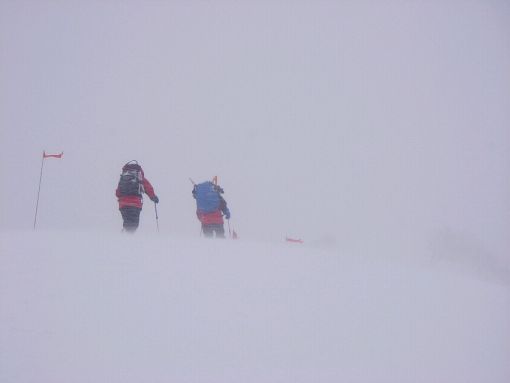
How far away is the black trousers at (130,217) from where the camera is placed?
8414 mm

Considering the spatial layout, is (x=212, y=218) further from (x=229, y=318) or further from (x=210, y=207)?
(x=229, y=318)

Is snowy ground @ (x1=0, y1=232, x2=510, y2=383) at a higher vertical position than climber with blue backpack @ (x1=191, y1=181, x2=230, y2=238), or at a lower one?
lower

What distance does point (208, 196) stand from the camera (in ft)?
29.4

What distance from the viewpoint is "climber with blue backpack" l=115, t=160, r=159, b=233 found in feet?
27.3

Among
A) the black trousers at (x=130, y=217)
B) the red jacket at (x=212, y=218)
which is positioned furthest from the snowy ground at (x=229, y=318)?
the red jacket at (x=212, y=218)

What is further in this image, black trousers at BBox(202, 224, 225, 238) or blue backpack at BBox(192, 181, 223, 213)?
black trousers at BBox(202, 224, 225, 238)

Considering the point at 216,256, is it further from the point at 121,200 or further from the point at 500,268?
the point at 500,268

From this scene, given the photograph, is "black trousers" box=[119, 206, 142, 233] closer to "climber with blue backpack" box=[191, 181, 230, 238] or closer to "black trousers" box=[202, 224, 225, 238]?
"climber with blue backpack" box=[191, 181, 230, 238]

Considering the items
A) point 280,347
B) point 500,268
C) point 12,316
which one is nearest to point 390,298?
point 280,347

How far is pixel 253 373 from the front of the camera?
12.5 ft

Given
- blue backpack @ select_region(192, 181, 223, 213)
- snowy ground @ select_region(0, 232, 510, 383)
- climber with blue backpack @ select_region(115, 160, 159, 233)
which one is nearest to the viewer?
snowy ground @ select_region(0, 232, 510, 383)

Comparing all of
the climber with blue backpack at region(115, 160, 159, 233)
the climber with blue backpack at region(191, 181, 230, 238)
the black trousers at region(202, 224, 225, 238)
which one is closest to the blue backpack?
the climber with blue backpack at region(191, 181, 230, 238)

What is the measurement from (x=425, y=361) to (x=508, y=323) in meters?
1.86

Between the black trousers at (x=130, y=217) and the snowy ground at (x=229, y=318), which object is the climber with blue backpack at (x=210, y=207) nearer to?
the black trousers at (x=130, y=217)
